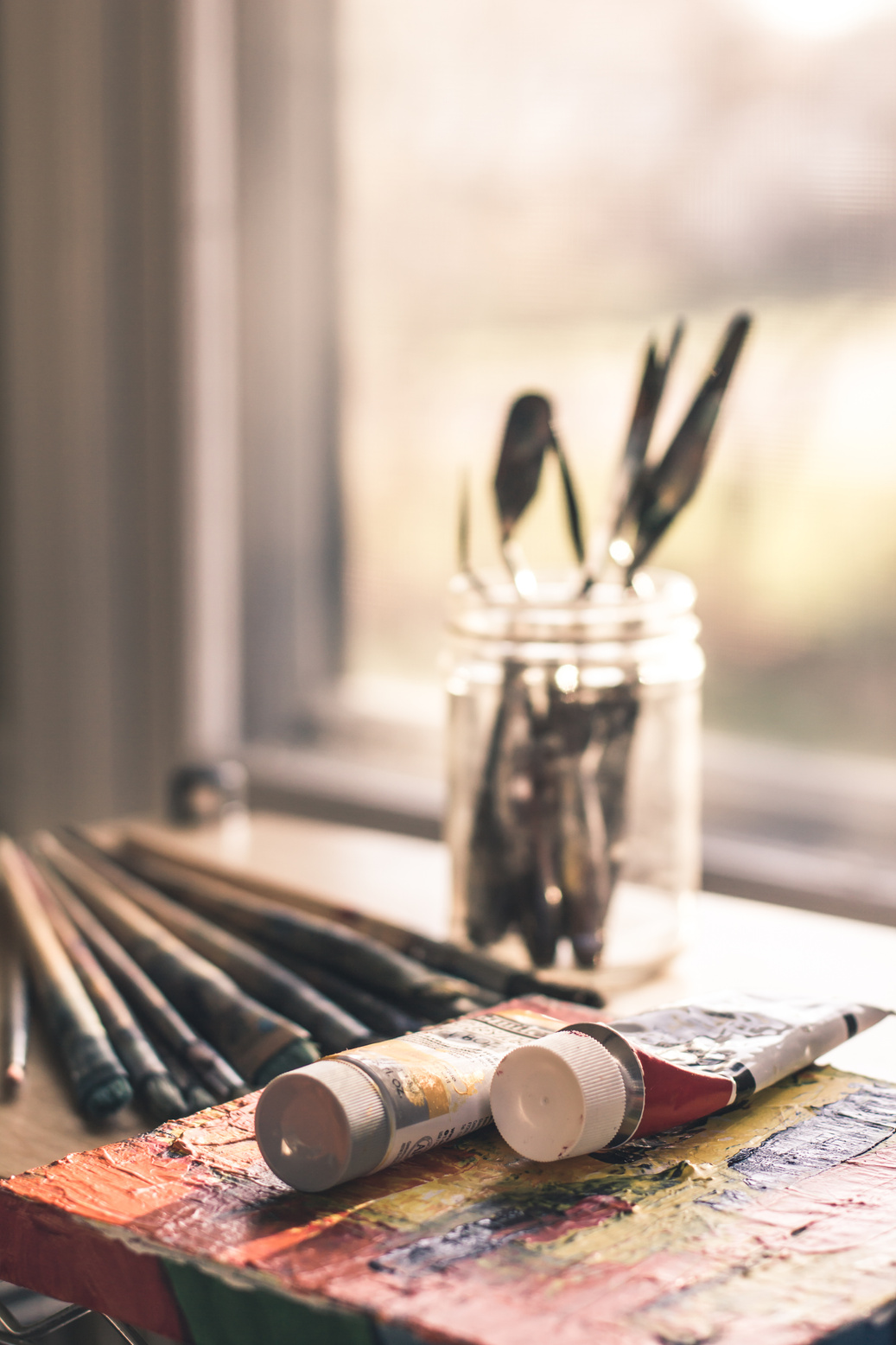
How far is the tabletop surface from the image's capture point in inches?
19.7

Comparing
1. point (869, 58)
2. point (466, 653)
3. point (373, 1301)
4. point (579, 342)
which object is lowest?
point (373, 1301)

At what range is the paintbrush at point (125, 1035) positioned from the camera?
19.3 inches

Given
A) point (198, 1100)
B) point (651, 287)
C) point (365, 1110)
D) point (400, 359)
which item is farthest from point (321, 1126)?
point (400, 359)

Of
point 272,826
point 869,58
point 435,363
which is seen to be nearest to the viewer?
point 869,58

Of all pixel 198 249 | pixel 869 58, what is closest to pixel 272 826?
pixel 198 249

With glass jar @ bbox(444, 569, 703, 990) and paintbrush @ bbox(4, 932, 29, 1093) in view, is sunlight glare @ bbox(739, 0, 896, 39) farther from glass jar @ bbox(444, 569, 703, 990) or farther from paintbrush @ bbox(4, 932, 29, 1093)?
paintbrush @ bbox(4, 932, 29, 1093)

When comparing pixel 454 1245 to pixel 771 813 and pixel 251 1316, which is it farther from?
pixel 771 813

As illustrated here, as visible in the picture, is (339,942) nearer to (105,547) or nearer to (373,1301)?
(373,1301)

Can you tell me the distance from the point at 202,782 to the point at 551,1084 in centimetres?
55

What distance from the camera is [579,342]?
3.21 feet

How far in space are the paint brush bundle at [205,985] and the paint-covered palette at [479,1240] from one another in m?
0.08

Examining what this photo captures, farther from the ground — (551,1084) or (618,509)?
(618,509)

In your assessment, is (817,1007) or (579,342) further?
(579,342)

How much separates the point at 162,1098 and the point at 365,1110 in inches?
5.7
